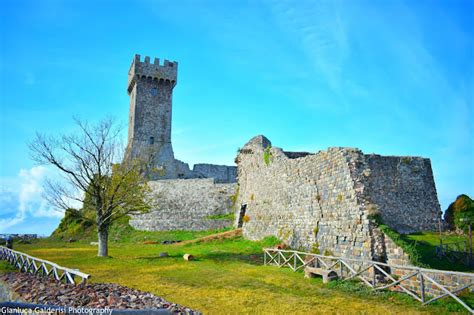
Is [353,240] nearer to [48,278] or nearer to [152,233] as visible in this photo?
[48,278]

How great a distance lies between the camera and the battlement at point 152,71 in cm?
4441

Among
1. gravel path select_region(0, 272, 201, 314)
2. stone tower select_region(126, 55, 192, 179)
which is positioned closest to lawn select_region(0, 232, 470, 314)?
gravel path select_region(0, 272, 201, 314)

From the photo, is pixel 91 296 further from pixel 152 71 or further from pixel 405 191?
pixel 152 71

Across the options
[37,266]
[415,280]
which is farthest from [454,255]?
[37,266]

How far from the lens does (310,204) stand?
47.7 feet

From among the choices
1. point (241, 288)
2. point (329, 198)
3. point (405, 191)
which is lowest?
point (241, 288)

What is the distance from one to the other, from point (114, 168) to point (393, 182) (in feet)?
66.2

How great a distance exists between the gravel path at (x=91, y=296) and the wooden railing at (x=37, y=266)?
295 mm

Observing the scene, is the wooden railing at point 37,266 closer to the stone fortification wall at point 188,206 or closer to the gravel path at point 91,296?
the gravel path at point 91,296

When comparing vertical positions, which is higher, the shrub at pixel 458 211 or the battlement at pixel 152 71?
the battlement at pixel 152 71

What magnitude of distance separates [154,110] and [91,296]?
1603 inches

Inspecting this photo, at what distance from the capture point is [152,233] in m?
28.0

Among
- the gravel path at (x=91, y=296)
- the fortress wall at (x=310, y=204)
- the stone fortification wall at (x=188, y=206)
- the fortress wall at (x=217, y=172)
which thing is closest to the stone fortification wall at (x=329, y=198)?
the fortress wall at (x=310, y=204)

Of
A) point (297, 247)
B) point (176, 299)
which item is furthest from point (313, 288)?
point (297, 247)
